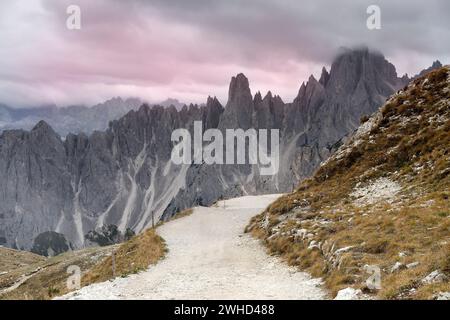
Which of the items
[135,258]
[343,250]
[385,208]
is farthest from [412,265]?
[135,258]

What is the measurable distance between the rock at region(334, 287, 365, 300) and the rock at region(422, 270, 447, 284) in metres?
2.44

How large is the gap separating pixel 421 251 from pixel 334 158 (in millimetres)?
28630

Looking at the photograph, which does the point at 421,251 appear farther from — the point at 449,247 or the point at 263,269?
the point at 263,269

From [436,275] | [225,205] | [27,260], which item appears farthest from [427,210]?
[27,260]

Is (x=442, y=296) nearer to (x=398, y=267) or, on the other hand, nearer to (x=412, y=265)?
(x=412, y=265)

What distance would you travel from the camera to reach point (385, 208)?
98.7 feet

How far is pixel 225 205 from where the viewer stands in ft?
243

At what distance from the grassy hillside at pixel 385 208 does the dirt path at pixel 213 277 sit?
1423 millimetres

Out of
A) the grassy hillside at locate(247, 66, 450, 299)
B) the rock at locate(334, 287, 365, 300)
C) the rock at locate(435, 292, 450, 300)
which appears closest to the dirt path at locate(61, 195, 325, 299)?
the grassy hillside at locate(247, 66, 450, 299)

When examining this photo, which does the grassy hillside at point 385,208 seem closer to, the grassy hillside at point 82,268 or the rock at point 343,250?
the rock at point 343,250

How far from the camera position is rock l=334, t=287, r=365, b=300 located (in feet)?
57.3

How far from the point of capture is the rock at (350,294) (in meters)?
17.5

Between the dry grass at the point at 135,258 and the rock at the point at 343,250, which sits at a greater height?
the rock at the point at 343,250

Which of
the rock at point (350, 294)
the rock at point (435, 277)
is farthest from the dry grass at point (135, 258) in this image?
the rock at point (435, 277)
